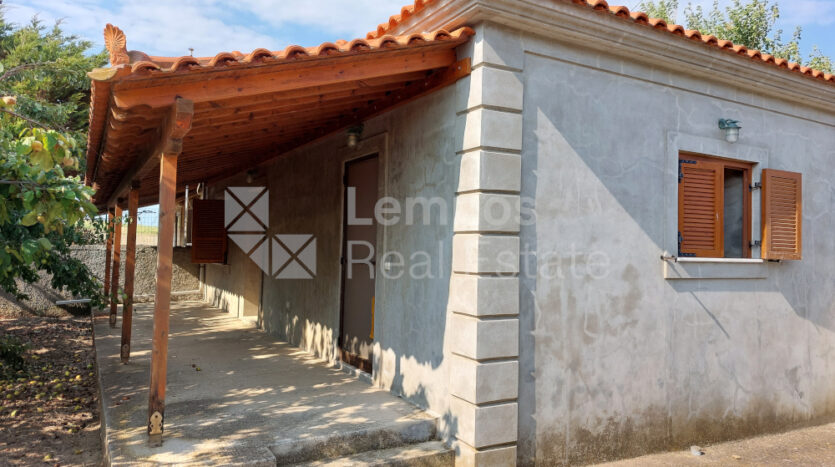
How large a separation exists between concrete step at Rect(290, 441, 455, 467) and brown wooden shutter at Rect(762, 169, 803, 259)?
12.8 ft

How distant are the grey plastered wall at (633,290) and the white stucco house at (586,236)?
2 cm

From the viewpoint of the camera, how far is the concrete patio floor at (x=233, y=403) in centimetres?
378

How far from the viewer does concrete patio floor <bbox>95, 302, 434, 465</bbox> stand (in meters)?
3.78

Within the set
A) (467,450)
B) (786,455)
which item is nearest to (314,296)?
(467,450)

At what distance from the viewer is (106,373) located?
231 inches

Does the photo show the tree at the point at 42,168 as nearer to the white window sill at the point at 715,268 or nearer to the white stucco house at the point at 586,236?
the white stucco house at the point at 586,236

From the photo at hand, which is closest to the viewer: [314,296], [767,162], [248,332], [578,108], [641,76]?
[578,108]

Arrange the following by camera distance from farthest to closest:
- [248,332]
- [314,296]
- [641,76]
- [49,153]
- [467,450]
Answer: [248,332] < [314,296] < [641,76] < [467,450] < [49,153]

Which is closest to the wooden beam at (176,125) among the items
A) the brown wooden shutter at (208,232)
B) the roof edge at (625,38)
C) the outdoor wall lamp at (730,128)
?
the roof edge at (625,38)

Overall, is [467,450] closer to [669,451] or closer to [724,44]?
[669,451]

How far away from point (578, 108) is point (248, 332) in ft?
21.7

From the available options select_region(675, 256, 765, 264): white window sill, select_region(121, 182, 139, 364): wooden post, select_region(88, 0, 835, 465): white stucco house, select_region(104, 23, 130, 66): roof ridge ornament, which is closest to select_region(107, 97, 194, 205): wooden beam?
select_region(88, 0, 835, 465): white stucco house

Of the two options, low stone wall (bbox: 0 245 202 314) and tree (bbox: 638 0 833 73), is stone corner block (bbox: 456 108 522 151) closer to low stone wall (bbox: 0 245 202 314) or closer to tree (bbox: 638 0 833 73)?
low stone wall (bbox: 0 245 202 314)
